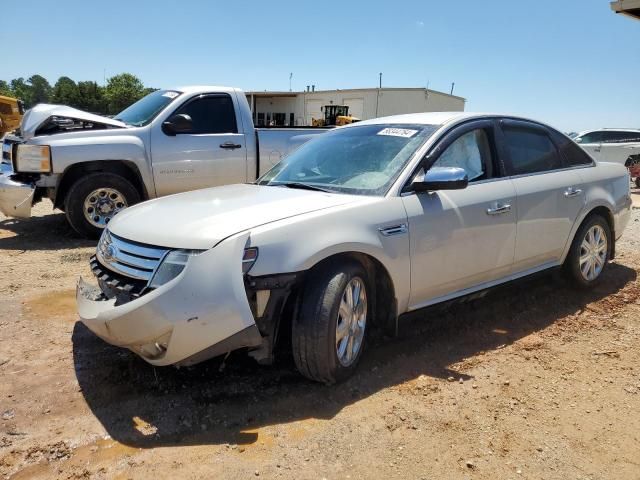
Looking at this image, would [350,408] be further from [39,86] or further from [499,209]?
[39,86]

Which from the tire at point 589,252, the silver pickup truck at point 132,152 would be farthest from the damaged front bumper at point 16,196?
the tire at point 589,252

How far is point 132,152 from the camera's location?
263 inches

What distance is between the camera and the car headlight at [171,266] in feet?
8.87

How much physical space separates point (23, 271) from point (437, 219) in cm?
423

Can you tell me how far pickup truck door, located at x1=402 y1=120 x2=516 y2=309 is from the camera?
347 centimetres

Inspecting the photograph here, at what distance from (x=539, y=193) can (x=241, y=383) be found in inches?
111

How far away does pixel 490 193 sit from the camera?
3.93 metres

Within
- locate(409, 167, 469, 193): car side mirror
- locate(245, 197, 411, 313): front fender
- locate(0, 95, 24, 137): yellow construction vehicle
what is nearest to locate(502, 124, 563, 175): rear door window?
locate(409, 167, 469, 193): car side mirror

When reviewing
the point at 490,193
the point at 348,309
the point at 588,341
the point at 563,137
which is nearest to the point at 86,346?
the point at 348,309

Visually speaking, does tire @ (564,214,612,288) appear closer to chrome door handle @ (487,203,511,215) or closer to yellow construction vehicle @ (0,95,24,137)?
chrome door handle @ (487,203,511,215)

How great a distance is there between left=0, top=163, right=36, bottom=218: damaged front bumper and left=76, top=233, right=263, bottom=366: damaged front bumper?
438cm

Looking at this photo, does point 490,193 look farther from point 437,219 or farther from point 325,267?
point 325,267

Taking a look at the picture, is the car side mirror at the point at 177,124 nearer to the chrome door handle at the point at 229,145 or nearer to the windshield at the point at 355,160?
the chrome door handle at the point at 229,145

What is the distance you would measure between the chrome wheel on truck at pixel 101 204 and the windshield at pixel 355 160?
3.31 metres
